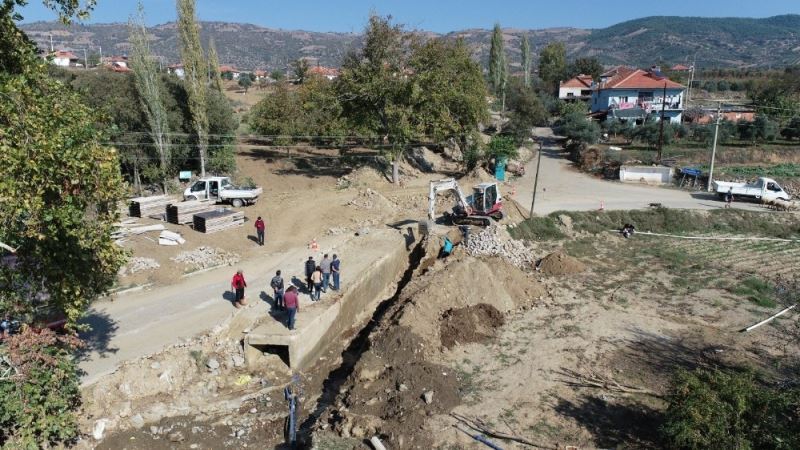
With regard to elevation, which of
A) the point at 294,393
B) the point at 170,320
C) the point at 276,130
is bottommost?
the point at 294,393

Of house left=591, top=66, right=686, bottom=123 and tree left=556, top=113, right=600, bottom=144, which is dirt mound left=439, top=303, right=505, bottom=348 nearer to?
tree left=556, top=113, right=600, bottom=144

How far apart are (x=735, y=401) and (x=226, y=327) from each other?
42.7ft

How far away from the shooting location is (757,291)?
21672mm

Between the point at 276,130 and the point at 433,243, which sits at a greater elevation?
the point at 276,130

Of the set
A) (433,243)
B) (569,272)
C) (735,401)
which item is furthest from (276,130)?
(735,401)

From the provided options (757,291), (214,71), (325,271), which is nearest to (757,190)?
(757,291)

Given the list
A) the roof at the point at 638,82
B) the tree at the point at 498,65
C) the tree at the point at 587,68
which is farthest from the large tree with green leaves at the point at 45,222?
the tree at the point at 587,68

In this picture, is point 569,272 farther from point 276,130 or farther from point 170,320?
point 276,130

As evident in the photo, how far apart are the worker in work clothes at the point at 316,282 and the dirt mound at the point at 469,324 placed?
13.3 ft

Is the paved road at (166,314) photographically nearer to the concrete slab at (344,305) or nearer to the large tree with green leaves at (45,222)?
the concrete slab at (344,305)

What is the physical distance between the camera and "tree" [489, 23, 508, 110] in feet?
253

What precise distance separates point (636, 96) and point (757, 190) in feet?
120

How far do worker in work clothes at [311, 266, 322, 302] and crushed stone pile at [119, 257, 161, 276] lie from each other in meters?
7.02

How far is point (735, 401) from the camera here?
11055 millimetres
